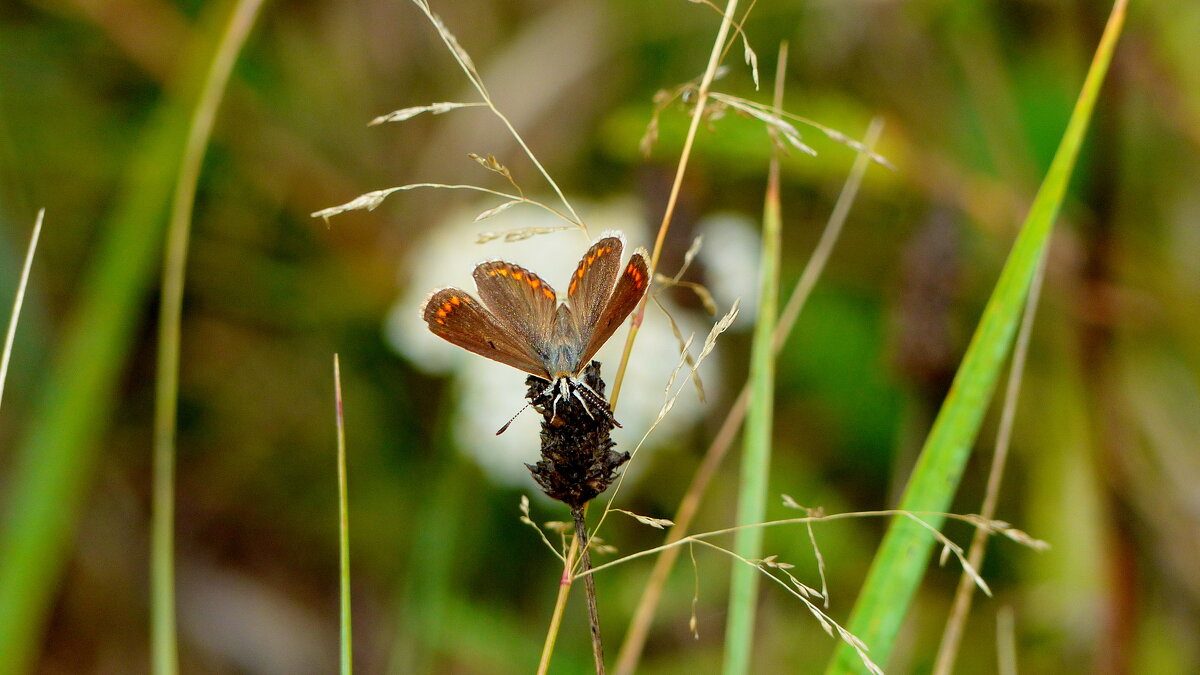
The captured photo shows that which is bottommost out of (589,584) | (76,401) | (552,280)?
(589,584)

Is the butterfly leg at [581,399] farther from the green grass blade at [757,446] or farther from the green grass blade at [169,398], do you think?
the green grass blade at [169,398]

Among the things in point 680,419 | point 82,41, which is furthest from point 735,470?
point 82,41

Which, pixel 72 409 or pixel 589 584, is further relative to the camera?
pixel 72 409

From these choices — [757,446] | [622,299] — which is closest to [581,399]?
[622,299]

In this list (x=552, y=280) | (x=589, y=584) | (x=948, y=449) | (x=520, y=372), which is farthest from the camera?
(x=552, y=280)

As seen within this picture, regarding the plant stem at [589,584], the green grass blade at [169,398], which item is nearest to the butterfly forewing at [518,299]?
the plant stem at [589,584]

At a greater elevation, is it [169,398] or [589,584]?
[169,398]

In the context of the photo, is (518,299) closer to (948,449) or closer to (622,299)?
(622,299)

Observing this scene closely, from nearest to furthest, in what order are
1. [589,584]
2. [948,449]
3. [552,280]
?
1. [589,584]
2. [948,449]
3. [552,280]
